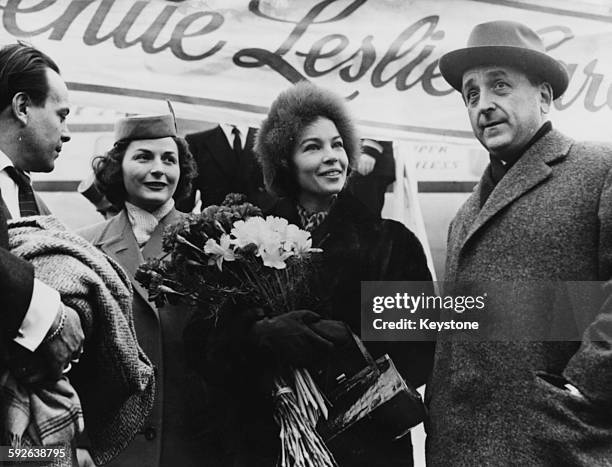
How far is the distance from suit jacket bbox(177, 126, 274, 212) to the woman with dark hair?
0.04 m

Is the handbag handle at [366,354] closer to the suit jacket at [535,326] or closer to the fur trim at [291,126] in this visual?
the suit jacket at [535,326]

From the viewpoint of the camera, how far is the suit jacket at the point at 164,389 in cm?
234

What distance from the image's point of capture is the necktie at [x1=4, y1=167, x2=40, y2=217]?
86.4 inches

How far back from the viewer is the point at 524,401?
6.72 feet

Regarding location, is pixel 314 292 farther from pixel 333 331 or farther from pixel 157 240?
pixel 157 240

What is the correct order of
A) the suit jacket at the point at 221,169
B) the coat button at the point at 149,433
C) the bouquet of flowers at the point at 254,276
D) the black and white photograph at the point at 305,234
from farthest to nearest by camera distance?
the suit jacket at the point at 221,169, the coat button at the point at 149,433, the bouquet of flowers at the point at 254,276, the black and white photograph at the point at 305,234

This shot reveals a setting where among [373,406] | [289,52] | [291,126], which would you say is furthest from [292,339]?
[289,52]

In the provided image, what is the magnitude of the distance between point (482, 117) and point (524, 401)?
80cm

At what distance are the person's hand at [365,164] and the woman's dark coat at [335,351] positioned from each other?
0.15 meters

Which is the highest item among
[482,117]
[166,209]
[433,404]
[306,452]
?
[482,117]

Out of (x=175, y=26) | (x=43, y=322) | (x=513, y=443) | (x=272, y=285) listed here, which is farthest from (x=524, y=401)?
(x=175, y=26)

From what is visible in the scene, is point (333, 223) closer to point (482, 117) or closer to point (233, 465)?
point (482, 117)

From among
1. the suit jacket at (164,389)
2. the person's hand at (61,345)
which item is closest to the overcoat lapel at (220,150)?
the suit jacket at (164,389)

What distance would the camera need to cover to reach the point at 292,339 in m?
2.15
